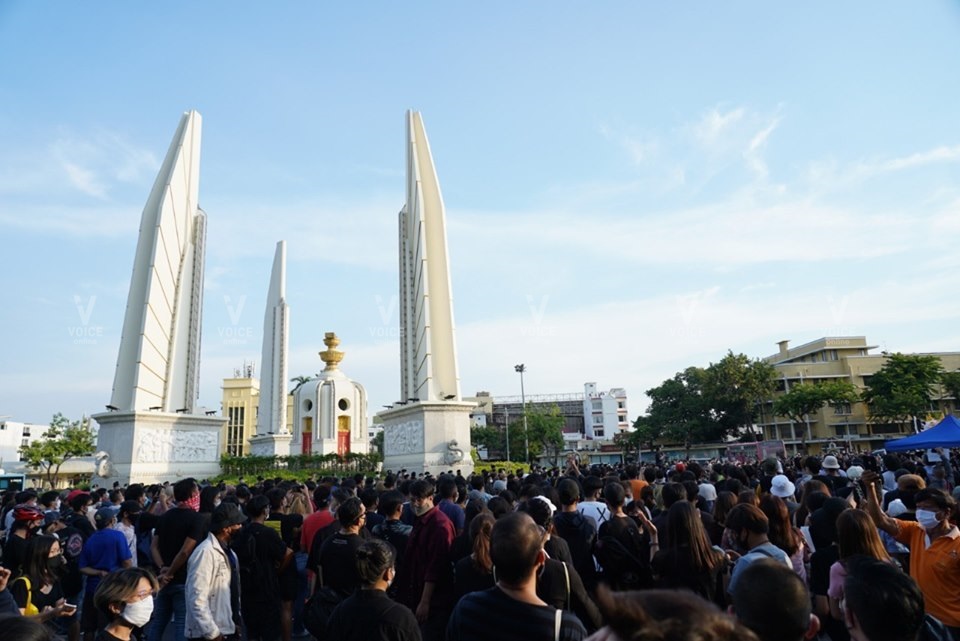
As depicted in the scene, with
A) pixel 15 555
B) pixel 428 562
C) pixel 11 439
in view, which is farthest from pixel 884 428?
pixel 11 439

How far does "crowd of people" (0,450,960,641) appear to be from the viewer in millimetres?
2461

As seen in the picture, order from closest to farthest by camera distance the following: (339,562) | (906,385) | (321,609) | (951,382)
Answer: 1. (321,609)
2. (339,562)
3. (906,385)
4. (951,382)

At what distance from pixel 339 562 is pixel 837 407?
2455 inches

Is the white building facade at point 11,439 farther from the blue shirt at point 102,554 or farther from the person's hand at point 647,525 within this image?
the person's hand at point 647,525

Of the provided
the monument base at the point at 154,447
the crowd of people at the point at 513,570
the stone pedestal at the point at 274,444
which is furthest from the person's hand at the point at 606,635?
the stone pedestal at the point at 274,444

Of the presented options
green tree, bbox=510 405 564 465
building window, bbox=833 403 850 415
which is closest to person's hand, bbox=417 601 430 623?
green tree, bbox=510 405 564 465

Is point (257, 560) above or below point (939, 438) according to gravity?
below

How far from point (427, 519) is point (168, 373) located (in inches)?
998

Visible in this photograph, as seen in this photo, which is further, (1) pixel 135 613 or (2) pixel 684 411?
(2) pixel 684 411

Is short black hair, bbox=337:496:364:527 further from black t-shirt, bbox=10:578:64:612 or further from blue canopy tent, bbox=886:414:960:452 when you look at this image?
blue canopy tent, bbox=886:414:960:452

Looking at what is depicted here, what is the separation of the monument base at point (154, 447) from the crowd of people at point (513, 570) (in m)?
17.3

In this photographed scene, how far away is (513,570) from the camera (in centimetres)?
282

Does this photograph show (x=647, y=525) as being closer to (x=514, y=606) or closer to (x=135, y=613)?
(x=514, y=606)

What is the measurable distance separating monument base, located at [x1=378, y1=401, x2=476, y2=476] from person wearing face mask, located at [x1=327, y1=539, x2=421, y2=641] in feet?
66.0
